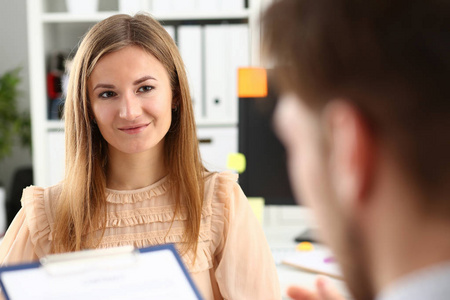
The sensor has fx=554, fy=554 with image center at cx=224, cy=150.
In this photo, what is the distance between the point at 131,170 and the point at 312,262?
2.24 ft

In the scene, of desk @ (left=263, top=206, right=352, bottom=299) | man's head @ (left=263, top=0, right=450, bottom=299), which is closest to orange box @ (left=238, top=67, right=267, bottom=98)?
desk @ (left=263, top=206, right=352, bottom=299)

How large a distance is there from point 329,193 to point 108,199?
36.2 inches

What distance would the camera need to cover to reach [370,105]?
0.38m

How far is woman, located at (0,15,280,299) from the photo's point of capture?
1.19 metres

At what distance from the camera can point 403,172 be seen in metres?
0.38

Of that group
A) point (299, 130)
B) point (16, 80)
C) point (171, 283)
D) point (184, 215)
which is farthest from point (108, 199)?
point (16, 80)

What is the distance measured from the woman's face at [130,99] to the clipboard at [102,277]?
378 mm

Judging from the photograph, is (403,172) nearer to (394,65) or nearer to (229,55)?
(394,65)

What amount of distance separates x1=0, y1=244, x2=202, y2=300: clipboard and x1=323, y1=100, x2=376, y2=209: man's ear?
49cm

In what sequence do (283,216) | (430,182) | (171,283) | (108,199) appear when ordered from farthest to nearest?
1. (283,216)
2. (108,199)
3. (171,283)
4. (430,182)

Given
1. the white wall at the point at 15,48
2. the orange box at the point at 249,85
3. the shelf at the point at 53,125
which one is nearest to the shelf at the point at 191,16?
the shelf at the point at 53,125

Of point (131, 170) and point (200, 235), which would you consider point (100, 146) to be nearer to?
point (131, 170)

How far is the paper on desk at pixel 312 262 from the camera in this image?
1.58 meters

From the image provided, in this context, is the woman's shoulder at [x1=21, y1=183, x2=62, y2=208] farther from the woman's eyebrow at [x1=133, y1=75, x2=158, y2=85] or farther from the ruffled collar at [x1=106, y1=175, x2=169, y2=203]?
the woman's eyebrow at [x1=133, y1=75, x2=158, y2=85]
